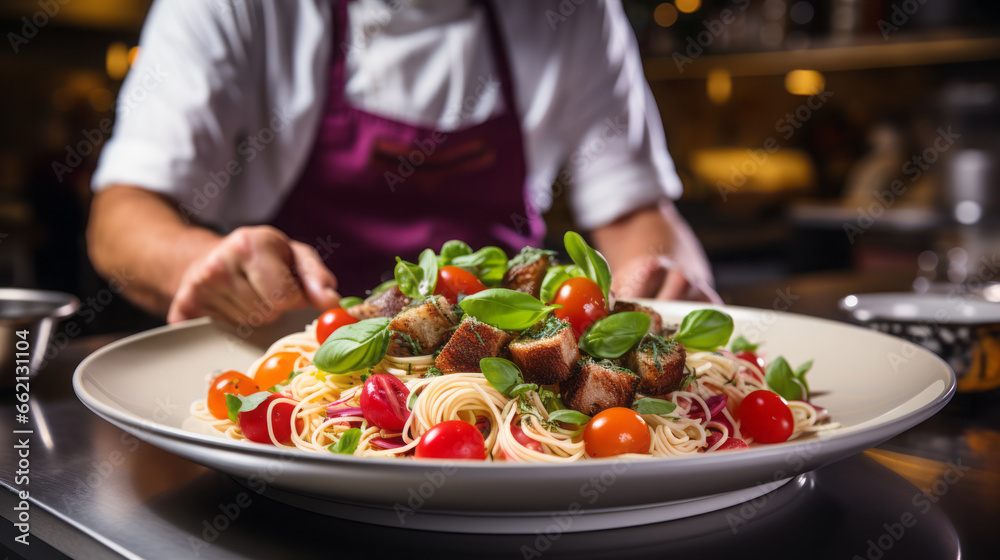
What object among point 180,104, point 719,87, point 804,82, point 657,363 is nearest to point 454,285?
point 657,363

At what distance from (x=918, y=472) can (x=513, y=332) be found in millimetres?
426

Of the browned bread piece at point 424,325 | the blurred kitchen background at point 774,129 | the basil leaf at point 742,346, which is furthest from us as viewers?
the blurred kitchen background at point 774,129

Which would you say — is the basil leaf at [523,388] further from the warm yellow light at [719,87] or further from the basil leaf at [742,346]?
the warm yellow light at [719,87]

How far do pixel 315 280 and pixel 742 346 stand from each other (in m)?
0.61

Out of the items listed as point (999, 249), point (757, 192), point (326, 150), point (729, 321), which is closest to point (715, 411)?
point (729, 321)

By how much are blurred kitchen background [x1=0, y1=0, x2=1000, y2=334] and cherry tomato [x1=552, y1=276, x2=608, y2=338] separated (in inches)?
106

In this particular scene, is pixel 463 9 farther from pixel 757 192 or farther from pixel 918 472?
pixel 757 192

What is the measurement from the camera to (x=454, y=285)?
0.93 metres

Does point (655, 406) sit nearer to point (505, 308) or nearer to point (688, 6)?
point (505, 308)

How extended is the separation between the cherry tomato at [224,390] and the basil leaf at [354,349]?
0.40 ft

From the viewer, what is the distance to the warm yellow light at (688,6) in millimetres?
5023

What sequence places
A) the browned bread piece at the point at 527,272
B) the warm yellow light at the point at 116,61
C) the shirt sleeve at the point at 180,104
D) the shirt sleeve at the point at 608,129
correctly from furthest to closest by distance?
the warm yellow light at the point at 116,61, the shirt sleeve at the point at 608,129, the shirt sleeve at the point at 180,104, the browned bread piece at the point at 527,272

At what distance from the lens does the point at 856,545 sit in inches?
23.9

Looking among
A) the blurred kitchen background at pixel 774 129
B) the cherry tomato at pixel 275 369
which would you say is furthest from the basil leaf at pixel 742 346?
the blurred kitchen background at pixel 774 129
